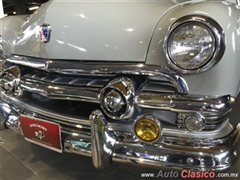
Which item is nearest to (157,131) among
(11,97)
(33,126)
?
(33,126)

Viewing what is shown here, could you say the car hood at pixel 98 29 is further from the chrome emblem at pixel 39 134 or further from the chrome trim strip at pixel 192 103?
the chrome emblem at pixel 39 134

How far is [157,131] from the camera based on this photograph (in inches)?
41.3

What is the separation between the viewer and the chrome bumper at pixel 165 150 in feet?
3.34

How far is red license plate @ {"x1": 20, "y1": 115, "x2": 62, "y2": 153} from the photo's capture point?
130 cm

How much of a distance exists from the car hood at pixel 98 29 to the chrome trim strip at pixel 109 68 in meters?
0.05

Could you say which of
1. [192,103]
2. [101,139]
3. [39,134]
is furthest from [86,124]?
[192,103]

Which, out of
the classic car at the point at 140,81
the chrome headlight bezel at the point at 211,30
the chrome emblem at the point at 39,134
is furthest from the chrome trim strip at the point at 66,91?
the chrome headlight bezel at the point at 211,30

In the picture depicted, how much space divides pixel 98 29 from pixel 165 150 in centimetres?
69

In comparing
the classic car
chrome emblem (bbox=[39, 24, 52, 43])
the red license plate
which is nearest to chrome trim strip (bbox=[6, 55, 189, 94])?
the classic car

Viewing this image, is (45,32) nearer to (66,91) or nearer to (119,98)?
(66,91)

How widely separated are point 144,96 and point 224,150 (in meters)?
0.41

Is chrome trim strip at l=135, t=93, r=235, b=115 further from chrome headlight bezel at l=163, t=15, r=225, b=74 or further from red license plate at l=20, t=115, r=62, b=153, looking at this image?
red license plate at l=20, t=115, r=62, b=153

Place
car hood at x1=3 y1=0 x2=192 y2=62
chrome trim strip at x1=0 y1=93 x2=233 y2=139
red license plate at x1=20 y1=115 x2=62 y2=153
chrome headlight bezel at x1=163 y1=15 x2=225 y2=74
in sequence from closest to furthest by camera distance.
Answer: chrome headlight bezel at x1=163 y1=15 x2=225 y2=74 → chrome trim strip at x1=0 y1=93 x2=233 y2=139 → car hood at x1=3 y1=0 x2=192 y2=62 → red license plate at x1=20 y1=115 x2=62 y2=153

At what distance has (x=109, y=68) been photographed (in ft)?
3.78
